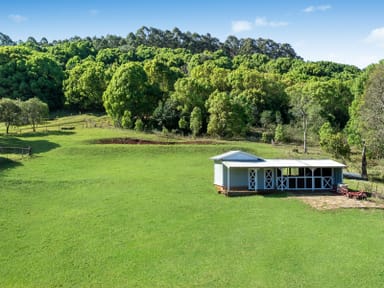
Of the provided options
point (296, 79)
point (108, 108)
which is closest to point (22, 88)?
point (108, 108)

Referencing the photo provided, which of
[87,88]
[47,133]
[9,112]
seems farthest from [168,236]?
[87,88]

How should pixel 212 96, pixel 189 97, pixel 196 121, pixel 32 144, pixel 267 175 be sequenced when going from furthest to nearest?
pixel 189 97 → pixel 212 96 → pixel 196 121 → pixel 32 144 → pixel 267 175

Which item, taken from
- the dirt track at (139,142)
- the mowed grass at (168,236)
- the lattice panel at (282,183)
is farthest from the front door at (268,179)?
the dirt track at (139,142)

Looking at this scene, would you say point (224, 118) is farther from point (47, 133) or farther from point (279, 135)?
point (47, 133)

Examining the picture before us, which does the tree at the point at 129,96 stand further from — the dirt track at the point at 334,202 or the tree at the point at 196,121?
the dirt track at the point at 334,202

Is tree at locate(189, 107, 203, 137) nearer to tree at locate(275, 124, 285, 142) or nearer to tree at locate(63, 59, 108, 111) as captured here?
tree at locate(275, 124, 285, 142)

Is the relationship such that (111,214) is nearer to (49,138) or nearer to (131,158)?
(131,158)
